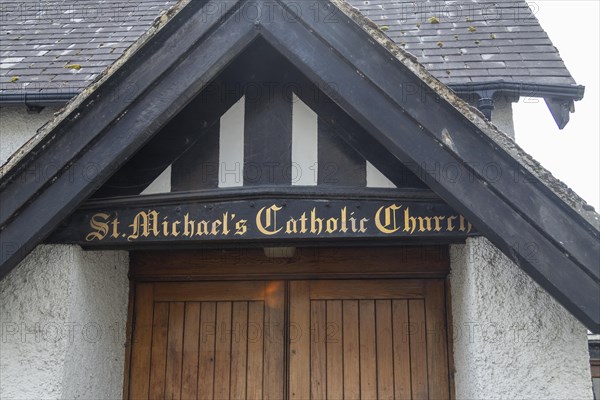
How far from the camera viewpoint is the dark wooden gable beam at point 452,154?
10.4 feet

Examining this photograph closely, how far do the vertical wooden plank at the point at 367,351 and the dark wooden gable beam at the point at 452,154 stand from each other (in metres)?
1.22

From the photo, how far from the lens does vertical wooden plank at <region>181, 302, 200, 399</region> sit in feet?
14.1

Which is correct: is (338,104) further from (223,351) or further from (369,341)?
(223,351)

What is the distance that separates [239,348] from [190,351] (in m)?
0.33

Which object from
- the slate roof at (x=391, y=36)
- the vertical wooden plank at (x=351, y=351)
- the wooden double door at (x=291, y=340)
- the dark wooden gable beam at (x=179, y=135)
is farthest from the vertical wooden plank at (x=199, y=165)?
the slate roof at (x=391, y=36)

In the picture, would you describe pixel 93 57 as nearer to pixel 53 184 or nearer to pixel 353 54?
pixel 53 184

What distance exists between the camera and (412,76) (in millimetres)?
3377

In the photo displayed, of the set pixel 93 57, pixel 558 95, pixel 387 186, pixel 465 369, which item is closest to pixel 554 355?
pixel 465 369

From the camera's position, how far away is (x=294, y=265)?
14.3 ft

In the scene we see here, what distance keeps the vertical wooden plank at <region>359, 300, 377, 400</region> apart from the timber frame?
1196 millimetres

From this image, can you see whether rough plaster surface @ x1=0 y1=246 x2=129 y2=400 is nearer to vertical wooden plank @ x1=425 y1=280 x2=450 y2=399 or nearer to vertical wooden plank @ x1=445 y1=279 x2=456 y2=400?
vertical wooden plank @ x1=425 y1=280 x2=450 y2=399

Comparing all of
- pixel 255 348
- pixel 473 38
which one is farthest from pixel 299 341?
pixel 473 38

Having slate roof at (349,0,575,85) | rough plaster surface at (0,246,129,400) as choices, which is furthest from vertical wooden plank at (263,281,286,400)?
slate roof at (349,0,575,85)

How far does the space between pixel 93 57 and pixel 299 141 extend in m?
3.23
